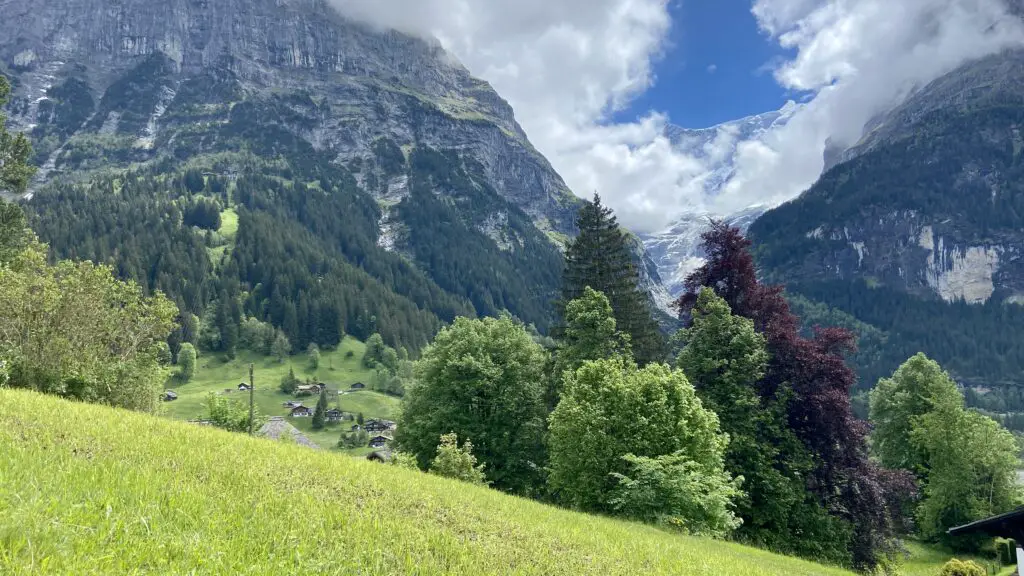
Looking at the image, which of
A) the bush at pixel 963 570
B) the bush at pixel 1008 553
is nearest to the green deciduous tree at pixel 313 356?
the bush at pixel 1008 553

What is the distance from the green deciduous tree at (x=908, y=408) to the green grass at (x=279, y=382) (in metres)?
111

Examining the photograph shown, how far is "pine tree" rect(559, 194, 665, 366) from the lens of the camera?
1729 inches

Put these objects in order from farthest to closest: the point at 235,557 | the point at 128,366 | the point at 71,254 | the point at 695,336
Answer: the point at 71,254 → the point at 695,336 → the point at 128,366 → the point at 235,557

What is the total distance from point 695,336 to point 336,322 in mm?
180248

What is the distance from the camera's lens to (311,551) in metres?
5.71

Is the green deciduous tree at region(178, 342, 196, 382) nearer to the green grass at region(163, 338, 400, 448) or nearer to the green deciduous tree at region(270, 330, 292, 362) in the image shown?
the green grass at region(163, 338, 400, 448)

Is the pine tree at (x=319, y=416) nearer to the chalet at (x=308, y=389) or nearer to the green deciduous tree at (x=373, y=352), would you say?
the chalet at (x=308, y=389)

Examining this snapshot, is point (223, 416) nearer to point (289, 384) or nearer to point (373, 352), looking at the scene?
point (289, 384)

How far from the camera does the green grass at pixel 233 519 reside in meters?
4.59

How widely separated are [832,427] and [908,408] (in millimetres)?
28253

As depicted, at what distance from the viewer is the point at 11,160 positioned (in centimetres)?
3247

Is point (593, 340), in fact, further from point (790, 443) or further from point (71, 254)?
point (71, 254)

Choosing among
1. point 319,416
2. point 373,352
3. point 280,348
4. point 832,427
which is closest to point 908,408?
point 832,427

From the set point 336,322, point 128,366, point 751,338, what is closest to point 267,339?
point 336,322
